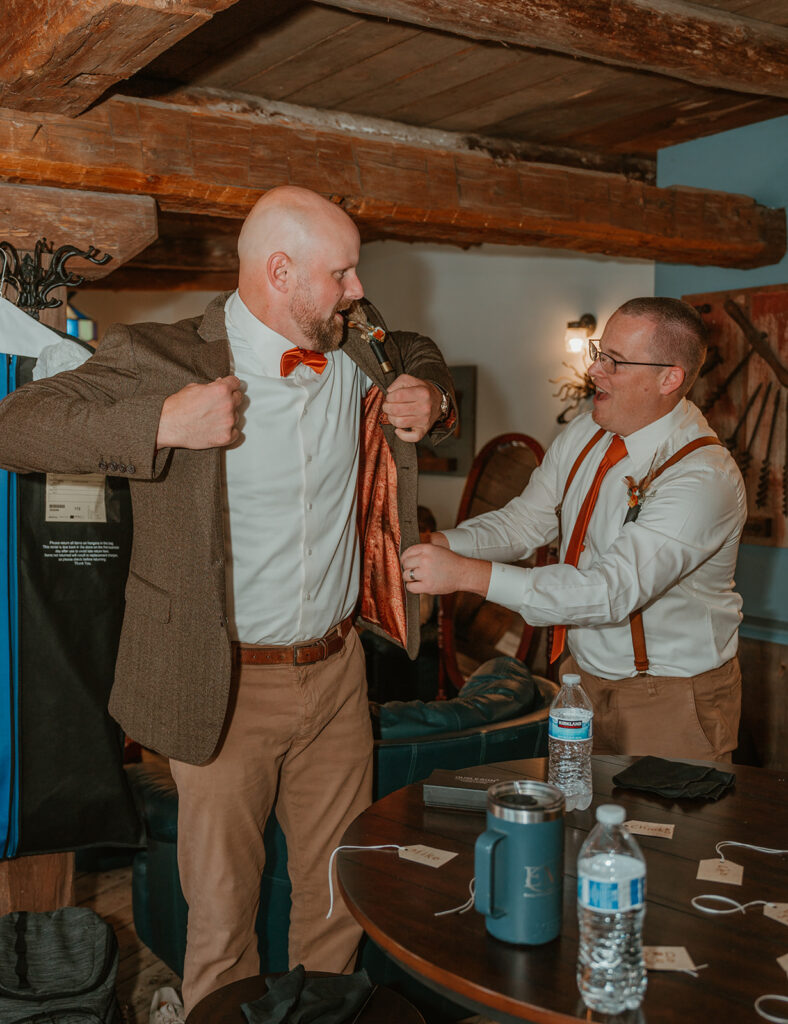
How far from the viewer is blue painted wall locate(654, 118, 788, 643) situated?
416 centimetres

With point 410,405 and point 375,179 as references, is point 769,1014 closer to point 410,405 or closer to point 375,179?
point 410,405

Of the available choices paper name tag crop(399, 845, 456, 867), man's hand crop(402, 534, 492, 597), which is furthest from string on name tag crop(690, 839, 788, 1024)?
man's hand crop(402, 534, 492, 597)

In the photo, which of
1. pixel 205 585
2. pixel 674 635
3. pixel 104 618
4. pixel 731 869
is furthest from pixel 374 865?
pixel 104 618

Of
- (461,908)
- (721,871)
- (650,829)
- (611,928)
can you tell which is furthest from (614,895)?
(650,829)

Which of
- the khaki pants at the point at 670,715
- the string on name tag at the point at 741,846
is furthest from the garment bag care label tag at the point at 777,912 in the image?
the khaki pants at the point at 670,715

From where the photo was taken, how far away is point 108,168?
273cm

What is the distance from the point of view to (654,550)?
7.18ft

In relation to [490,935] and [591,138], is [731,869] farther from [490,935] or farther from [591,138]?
[591,138]

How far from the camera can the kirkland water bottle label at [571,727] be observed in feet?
5.75

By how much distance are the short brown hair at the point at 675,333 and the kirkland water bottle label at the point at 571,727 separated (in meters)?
1.04

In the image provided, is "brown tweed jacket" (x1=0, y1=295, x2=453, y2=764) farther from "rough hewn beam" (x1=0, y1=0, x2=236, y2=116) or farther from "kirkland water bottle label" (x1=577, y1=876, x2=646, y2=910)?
"kirkland water bottle label" (x1=577, y1=876, x2=646, y2=910)

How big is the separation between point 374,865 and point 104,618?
128 cm

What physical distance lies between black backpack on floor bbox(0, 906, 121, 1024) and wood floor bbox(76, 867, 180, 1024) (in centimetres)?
33

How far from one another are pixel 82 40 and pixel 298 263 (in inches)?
24.4
